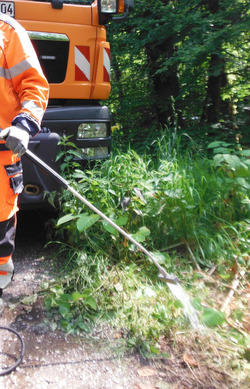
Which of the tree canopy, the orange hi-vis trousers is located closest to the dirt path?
the orange hi-vis trousers

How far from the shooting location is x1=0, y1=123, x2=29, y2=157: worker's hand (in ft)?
6.09

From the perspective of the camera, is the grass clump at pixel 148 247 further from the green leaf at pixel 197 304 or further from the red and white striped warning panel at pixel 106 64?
the red and white striped warning panel at pixel 106 64

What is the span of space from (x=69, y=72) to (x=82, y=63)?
131 mm

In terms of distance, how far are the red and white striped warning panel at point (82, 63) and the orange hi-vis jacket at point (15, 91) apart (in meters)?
0.99

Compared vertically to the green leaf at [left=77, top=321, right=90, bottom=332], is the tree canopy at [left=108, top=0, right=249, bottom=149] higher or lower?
higher

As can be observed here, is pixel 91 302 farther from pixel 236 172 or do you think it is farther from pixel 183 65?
pixel 183 65

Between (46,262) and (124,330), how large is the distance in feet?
3.43

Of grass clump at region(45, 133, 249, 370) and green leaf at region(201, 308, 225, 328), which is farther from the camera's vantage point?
grass clump at region(45, 133, 249, 370)

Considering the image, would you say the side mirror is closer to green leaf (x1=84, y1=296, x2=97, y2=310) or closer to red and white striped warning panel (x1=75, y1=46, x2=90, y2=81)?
red and white striped warning panel (x1=75, y1=46, x2=90, y2=81)

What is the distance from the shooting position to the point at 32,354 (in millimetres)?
2041

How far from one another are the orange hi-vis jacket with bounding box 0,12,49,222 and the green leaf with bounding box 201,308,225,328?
124cm

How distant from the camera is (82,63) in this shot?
3.07 m

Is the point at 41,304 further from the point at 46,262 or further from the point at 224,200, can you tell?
the point at 224,200

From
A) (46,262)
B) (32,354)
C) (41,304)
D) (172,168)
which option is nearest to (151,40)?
(172,168)
